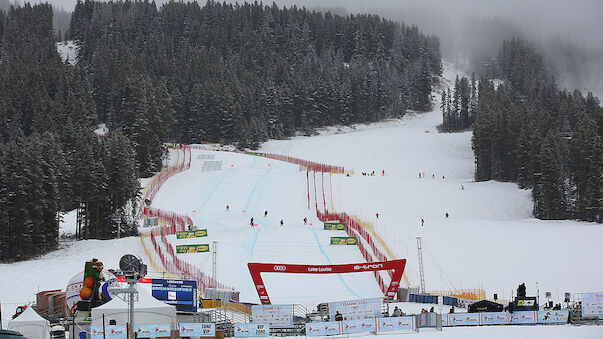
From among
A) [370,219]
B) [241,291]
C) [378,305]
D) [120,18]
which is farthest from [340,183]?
[120,18]

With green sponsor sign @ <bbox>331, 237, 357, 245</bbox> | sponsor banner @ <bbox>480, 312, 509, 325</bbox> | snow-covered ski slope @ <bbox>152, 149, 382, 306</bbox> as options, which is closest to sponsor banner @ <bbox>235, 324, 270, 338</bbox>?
sponsor banner @ <bbox>480, 312, 509, 325</bbox>

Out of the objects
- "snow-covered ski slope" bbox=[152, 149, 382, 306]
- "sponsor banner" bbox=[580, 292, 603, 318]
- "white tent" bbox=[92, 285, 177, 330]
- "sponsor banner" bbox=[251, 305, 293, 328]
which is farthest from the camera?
"snow-covered ski slope" bbox=[152, 149, 382, 306]

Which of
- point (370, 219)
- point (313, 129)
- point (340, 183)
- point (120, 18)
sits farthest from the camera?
point (120, 18)

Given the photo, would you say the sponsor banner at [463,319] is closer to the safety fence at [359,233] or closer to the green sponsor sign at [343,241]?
the safety fence at [359,233]

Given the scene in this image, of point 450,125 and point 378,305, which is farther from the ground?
point 450,125

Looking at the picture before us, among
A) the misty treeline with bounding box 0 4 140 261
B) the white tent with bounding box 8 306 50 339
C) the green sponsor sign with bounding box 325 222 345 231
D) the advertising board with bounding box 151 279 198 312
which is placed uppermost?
the misty treeline with bounding box 0 4 140 261

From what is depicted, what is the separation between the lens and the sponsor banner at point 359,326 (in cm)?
2684

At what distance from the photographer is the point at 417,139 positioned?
119062mm

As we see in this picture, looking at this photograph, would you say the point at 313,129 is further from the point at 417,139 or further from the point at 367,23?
the point at 367,23

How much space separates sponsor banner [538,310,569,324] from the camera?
2836 centimetres

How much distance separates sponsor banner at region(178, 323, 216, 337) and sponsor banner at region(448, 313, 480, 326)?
30.5 ft

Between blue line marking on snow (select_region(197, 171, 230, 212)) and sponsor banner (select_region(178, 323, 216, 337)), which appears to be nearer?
sponsor banner (select_region(178, 323, 216, 337))

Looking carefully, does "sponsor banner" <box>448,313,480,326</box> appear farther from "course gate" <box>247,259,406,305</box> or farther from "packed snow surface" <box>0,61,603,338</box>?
"course gate" <box>247,259,406,305</box>

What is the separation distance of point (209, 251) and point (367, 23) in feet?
516
